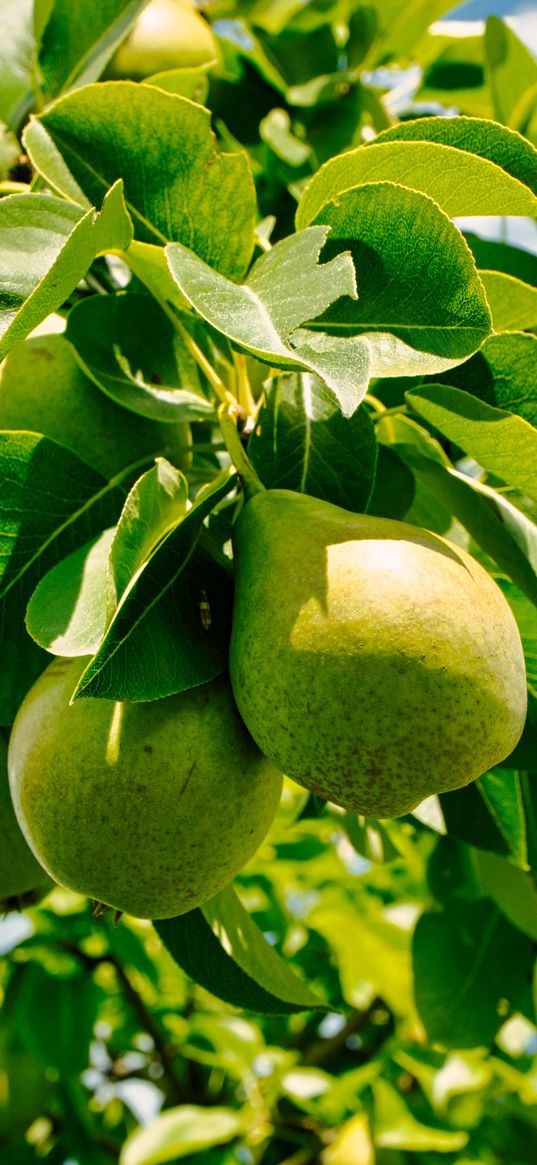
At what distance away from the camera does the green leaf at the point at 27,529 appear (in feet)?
3.41

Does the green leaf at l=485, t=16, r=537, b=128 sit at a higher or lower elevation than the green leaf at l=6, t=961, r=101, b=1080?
higher

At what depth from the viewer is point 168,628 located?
2.97 ft

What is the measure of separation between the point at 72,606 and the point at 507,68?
143cm

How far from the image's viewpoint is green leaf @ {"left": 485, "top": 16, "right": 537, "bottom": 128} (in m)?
1.80

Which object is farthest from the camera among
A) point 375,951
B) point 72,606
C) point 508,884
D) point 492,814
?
point 375,951

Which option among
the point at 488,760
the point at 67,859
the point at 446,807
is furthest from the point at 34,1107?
the point at 488,760

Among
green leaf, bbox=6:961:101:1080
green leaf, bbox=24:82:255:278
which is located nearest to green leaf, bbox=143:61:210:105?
green leaf, bbox=24:82:255:278

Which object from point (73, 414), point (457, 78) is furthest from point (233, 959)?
point (457, 78)

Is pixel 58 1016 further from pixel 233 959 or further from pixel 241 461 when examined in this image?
pixel 241 461

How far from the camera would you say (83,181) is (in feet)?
3.47

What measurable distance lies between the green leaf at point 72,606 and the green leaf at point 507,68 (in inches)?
49.9

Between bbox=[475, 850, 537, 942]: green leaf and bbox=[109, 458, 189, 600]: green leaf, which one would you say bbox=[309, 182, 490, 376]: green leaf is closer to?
bbox=[109, 458, 189, 600]: green leaf

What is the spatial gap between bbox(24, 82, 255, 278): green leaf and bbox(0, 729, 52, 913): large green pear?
564mm

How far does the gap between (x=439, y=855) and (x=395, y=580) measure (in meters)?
1.33
